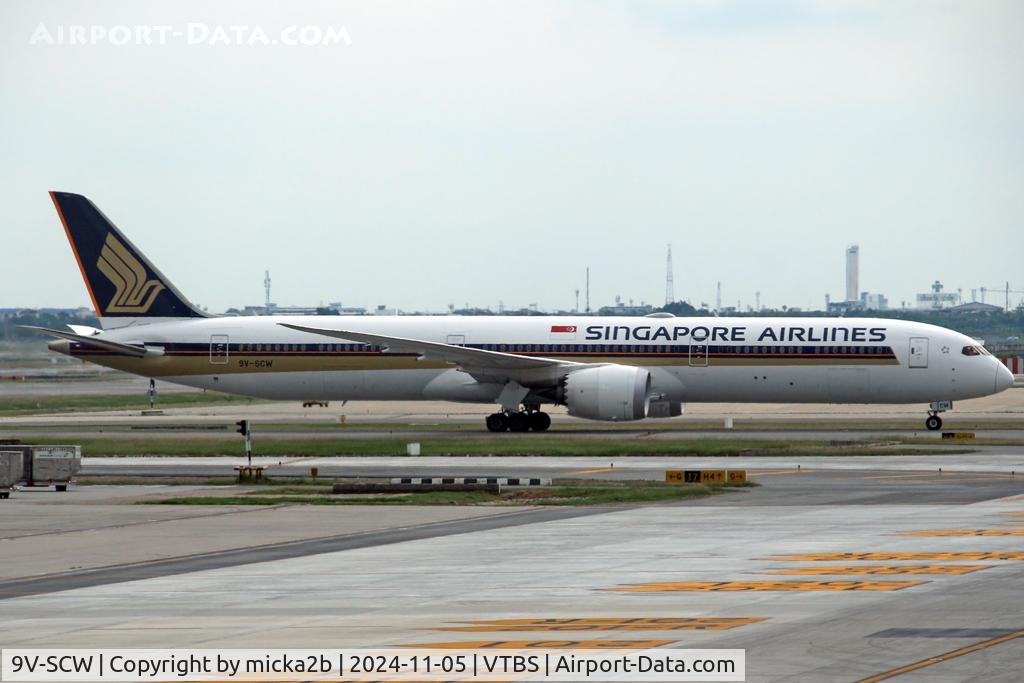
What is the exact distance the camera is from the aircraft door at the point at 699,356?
2080 inches

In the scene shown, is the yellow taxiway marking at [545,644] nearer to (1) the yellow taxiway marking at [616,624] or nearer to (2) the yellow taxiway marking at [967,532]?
(1) the yellow taxiway marking at [616,624]

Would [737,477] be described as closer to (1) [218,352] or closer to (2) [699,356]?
(2) [699,356]

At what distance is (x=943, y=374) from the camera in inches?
2079

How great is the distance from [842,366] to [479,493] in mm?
23917

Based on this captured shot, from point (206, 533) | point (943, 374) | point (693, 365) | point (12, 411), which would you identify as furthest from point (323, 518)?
point (12, 411)

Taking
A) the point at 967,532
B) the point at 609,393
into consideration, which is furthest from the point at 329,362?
the point at 967,532

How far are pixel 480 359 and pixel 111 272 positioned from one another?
15.7 m

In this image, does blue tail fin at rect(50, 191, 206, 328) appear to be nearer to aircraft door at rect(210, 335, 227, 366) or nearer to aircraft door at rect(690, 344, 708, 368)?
aircraft door at rect(210, 335, 227, 366)

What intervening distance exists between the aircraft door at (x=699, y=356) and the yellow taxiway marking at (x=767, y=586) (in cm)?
3366

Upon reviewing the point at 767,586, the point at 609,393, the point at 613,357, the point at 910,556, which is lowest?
the point at 767,586

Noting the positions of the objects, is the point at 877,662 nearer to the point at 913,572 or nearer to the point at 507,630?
the point at 507,630

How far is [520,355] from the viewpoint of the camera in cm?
5394

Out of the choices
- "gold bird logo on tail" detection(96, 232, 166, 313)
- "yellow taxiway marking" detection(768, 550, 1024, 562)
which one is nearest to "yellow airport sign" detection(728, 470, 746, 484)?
"yellow taxiway marking" detection(768, 550, 1024, 562)

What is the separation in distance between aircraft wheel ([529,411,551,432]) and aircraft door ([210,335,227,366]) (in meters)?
11.9
